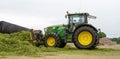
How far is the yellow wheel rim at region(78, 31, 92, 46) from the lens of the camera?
2406 centimetres

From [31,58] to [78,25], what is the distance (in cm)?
946

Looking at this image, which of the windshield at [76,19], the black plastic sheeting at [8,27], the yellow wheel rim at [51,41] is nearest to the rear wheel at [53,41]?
the yellow wheel rim at [51,41]

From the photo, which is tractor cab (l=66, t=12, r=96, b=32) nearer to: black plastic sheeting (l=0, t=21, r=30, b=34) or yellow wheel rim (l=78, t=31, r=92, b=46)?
yellow wheel rim (l=78, t=31, r=92, b=46)

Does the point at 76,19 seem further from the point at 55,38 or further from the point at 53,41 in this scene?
the point at 53,41

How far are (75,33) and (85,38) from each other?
2.55 ft

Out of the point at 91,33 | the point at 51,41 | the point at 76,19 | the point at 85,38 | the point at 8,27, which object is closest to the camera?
the point at 91,33

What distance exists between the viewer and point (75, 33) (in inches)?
961

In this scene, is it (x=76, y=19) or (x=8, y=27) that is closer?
(x=76, y=19)

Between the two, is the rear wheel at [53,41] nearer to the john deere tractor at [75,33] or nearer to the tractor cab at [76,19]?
the john deere tractor at [75,33]

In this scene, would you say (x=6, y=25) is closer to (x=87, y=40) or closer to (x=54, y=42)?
(x=54, y=42)

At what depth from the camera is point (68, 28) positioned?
1014 inches

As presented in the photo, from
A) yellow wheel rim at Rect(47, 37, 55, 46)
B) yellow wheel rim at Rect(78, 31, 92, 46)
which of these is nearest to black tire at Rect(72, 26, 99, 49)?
yellow wheel rim at Rect(78, 31, 92, 46)

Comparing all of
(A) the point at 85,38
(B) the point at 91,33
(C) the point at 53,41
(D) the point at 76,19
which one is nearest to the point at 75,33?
(A) the point at 85,38

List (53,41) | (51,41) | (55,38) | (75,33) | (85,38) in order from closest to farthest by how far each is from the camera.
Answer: (85,38), (75,33), (55,38), (53,41), (51,41)
